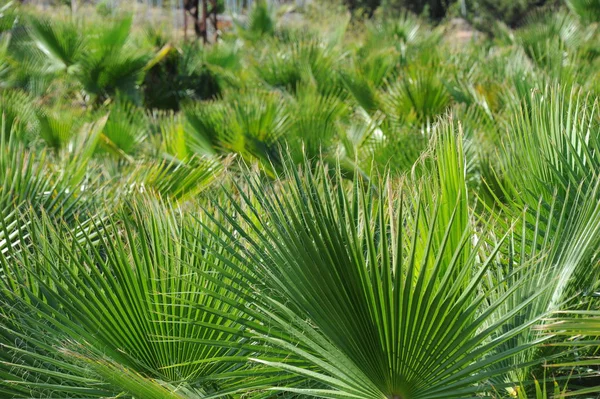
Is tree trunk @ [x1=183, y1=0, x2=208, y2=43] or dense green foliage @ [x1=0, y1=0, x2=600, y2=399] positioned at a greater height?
dense green foliage @ [x1=0, y1=0, x2=600, y2=399]

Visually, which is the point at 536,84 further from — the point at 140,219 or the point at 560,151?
the point at 140,219

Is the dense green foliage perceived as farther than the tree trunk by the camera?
No

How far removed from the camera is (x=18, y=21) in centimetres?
1086

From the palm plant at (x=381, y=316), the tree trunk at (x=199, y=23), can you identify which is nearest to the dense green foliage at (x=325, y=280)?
the palm plant at (x=381, y=316)

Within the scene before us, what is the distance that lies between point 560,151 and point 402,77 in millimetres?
4724

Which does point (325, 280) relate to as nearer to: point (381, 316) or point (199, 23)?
point (381, 316)

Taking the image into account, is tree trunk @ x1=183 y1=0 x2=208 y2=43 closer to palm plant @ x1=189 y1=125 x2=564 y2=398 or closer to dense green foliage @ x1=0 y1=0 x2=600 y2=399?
dense green foliage @ x1=0 y1=0 x2=600 y2=399

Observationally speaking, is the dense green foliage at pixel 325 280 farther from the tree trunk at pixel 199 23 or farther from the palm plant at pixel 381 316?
the tree trunk at pixel 199 23

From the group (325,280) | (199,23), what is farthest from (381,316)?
(199,23)

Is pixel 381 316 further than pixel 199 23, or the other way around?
pixel 199 23

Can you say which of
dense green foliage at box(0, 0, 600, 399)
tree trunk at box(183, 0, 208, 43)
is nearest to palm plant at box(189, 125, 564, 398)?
dense green foliage at box(0, 0, 600, 399)

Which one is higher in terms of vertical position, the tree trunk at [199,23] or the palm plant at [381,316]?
the palm plant at [381,316]

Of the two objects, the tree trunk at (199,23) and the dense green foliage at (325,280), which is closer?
the dense green foliage at (325,280)

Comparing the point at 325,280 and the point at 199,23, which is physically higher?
the point at 325,280
